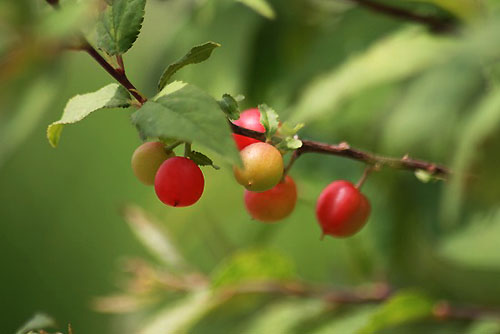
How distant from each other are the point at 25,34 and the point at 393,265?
2.26 ft

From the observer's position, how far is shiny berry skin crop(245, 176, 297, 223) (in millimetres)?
407

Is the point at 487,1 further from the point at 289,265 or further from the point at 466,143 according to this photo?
the point at 289,265

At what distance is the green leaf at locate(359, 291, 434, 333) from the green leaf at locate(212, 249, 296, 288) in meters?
0.14

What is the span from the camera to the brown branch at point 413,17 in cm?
68

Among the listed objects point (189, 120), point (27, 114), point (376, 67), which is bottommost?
point (189, 120)

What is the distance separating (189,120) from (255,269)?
1.55ft

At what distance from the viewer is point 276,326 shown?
78 centimetres

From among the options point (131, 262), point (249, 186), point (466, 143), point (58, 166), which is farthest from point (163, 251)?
point (58, 166)

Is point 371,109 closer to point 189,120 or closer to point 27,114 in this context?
point 27,114

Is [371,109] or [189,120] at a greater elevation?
[371,109]

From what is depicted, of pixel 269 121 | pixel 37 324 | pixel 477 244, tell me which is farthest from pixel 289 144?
pixel 477 244

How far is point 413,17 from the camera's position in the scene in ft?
2.26

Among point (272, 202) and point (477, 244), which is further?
point (477, 244)

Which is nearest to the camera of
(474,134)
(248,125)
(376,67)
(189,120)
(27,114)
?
(189,120)
